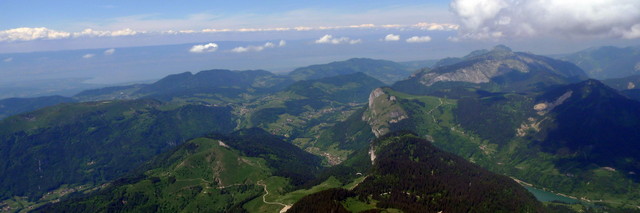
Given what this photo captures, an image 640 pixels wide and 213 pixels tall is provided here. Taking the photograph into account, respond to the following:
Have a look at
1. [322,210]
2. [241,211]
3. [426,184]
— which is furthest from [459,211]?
A: [241,211]

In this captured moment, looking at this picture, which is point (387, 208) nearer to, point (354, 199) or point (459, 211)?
point (354, 199)

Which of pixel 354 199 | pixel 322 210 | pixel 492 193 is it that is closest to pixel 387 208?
pixel 354 199

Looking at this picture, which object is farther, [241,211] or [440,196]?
[241,211]

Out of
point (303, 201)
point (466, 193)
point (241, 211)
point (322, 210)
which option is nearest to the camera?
point (322, 210)

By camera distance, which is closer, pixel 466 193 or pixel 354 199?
pixel 354 199

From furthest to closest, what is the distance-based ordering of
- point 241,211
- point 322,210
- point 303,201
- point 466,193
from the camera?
point 241,211 < point 466,193 < point 303,201 < point 322,210

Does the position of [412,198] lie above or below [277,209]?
above

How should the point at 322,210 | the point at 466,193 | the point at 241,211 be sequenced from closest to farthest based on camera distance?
1. the point at 322,210
2. the point at 466,193
3. the point at 241,211

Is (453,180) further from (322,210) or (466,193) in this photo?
(322,210)

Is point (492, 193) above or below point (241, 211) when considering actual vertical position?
above
